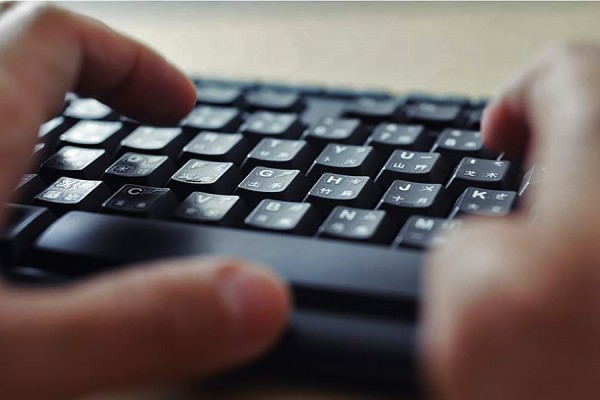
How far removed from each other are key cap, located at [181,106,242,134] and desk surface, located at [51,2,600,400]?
0.62ft

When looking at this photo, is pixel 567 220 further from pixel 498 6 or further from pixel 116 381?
pixel 498 6

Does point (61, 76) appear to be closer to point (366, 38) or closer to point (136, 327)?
point (136, 327)

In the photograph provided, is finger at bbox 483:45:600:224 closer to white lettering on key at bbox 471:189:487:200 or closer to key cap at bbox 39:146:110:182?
white lettering on key at bbox 471:189:487:200

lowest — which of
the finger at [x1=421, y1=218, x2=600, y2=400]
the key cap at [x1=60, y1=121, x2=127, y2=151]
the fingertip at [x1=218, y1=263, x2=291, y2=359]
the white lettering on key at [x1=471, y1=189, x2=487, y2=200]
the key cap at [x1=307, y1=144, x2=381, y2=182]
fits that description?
the key cap at [x1=60, y1=121, x2=127, y2=151]

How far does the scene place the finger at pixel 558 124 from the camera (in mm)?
282

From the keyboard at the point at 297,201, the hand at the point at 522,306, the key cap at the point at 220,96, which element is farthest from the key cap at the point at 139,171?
the hand at the point at 522,306

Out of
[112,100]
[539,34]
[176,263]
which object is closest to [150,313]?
[176,263]

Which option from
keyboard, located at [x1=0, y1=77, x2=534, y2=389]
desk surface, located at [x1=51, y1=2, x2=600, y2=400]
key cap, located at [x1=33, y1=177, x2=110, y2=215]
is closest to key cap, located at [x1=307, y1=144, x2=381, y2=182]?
keyboard, located at [x1=0, y1=77, x2=534, y2=389]

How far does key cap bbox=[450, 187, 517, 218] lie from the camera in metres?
0.40

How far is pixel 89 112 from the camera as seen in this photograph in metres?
0.57

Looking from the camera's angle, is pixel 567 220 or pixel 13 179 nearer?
pixel 567 220

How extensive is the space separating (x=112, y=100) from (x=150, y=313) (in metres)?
0.25

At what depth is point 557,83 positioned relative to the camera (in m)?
0.37

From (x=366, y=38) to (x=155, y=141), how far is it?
1.22 ft
